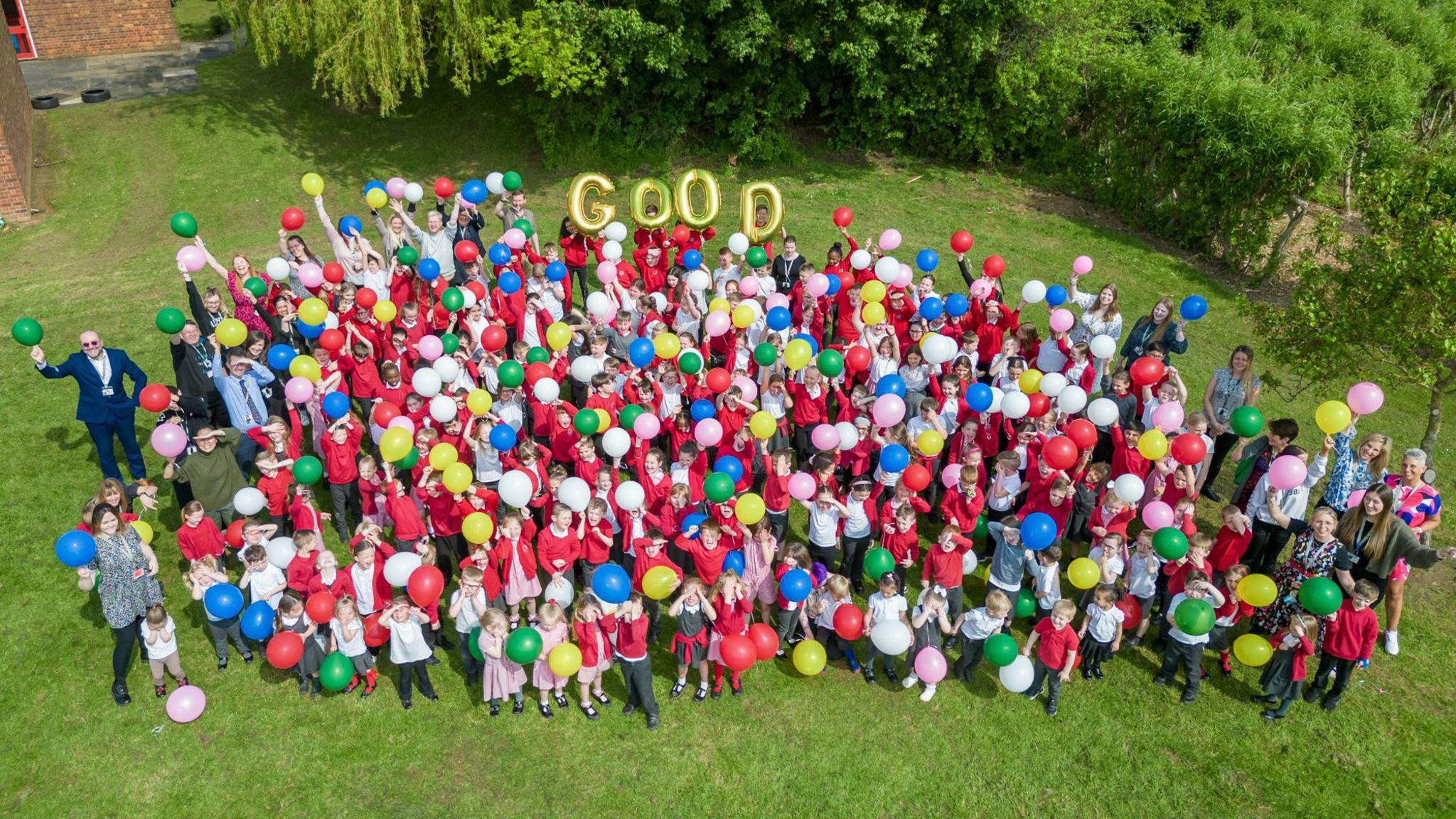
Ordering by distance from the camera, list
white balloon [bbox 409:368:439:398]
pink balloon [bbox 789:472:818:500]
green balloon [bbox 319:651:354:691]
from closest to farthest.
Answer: green balloon [bbox 319:651:354:691] < pink balloon [bbox 789:472:818:500] < white balloon [bbox 409:368:439:398]

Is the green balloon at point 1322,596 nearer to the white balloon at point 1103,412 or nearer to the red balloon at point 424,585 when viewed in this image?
the white balloon at point 1103,412

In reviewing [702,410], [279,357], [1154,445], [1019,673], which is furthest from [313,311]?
[1154,445]

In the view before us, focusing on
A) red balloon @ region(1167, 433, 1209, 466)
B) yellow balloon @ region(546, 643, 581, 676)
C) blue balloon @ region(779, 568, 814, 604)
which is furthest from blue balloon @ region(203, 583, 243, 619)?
red balloon @ region(1167, 433, 1209, 466)

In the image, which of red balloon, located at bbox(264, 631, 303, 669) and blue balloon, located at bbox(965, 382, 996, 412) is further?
blue balloon, located at bbox(965, 382, 996, 412)

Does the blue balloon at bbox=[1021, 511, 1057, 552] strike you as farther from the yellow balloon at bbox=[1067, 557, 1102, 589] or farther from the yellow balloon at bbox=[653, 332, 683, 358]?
the yellow balloon at bbox=[653, 332, 683, 358]

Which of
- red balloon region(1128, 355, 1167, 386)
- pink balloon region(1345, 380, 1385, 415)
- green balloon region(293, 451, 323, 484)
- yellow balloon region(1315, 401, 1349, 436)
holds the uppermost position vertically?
pink balloon region(1345, 380, 1385, 415)

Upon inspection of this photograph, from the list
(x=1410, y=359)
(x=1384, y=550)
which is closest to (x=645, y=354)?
(x=1384, y=550)
